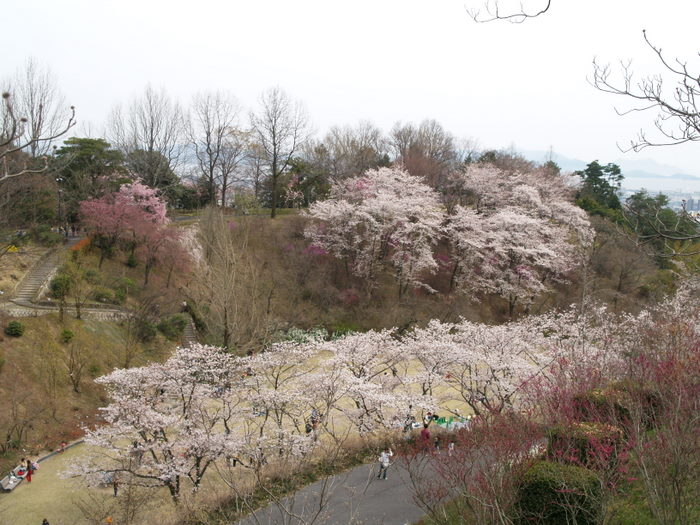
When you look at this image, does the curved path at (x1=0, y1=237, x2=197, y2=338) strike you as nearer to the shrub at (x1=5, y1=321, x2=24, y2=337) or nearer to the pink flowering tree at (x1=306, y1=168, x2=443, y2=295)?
the shrub at (x1=5, y1=321, x2=24, y2=337)

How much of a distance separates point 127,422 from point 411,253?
20.0 metres

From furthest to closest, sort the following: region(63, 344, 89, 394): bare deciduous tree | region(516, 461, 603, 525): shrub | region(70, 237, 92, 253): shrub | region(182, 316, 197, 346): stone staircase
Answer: region(70, 237, 92, 253): shrub
region(182, 316, 197, 346): stone staircase
region(63, 344, 89, 394): bare deciduous tree
region(516, 461, 603, 525): shrub

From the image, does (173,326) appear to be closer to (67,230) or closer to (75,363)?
(75,363)

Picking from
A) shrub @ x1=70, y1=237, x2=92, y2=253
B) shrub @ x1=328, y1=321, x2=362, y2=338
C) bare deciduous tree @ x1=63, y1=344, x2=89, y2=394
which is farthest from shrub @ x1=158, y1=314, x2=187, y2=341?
shrub @ x1=328, y1=321, x2=362, y2=338

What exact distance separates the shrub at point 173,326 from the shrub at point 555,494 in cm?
1895

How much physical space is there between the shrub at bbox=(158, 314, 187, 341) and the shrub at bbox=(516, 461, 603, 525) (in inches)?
746

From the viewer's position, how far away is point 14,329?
716 inches

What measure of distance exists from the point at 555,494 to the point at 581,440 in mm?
1508

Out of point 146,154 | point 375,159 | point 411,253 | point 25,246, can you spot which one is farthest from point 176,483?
point 375,159

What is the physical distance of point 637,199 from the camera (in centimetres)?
3569

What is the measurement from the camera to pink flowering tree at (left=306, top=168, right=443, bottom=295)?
95.7 ft

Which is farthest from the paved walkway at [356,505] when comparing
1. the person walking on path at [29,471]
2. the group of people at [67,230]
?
the group of people at [67,230]

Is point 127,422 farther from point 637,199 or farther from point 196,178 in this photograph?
point 637,199

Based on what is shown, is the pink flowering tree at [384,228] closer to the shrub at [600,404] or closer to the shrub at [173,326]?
the shrub at [173,326]
